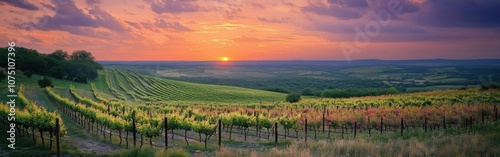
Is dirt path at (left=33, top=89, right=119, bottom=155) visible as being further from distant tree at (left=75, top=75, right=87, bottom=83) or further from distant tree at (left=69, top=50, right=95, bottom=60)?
distant tree at (left=69, top=50, right=95, bottom=60)

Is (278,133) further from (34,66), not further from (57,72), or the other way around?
(34,66)

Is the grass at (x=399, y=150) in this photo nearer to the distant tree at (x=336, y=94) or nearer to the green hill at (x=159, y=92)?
the green hill at (x=159, y=92)

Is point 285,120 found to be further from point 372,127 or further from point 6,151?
point 6,151

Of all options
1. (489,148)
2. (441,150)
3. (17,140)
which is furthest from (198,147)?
(489,148)

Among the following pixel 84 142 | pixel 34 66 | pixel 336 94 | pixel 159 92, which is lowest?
pixel 336 94

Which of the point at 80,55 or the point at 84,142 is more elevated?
the point at 80,55

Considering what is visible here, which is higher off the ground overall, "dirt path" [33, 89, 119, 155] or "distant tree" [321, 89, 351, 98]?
"dirt path" [33, 89, 119, 155]

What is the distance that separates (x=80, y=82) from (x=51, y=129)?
7534cm

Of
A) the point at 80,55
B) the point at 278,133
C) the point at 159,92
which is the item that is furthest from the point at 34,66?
the point at 278,133

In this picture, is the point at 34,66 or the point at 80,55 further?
the point at 80,55

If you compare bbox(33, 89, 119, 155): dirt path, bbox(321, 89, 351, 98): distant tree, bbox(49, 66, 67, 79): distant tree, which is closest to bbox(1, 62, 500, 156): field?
bbox(33, 89, 119, 155): dirt path

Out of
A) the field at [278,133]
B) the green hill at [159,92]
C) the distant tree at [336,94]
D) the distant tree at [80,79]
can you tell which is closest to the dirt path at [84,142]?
the field at [278,133]

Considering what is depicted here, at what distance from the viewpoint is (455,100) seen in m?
51.9

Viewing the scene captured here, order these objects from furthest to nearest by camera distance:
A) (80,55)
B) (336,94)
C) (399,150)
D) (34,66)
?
(80,55) → (336,94) → (34,66) → (399,150)
